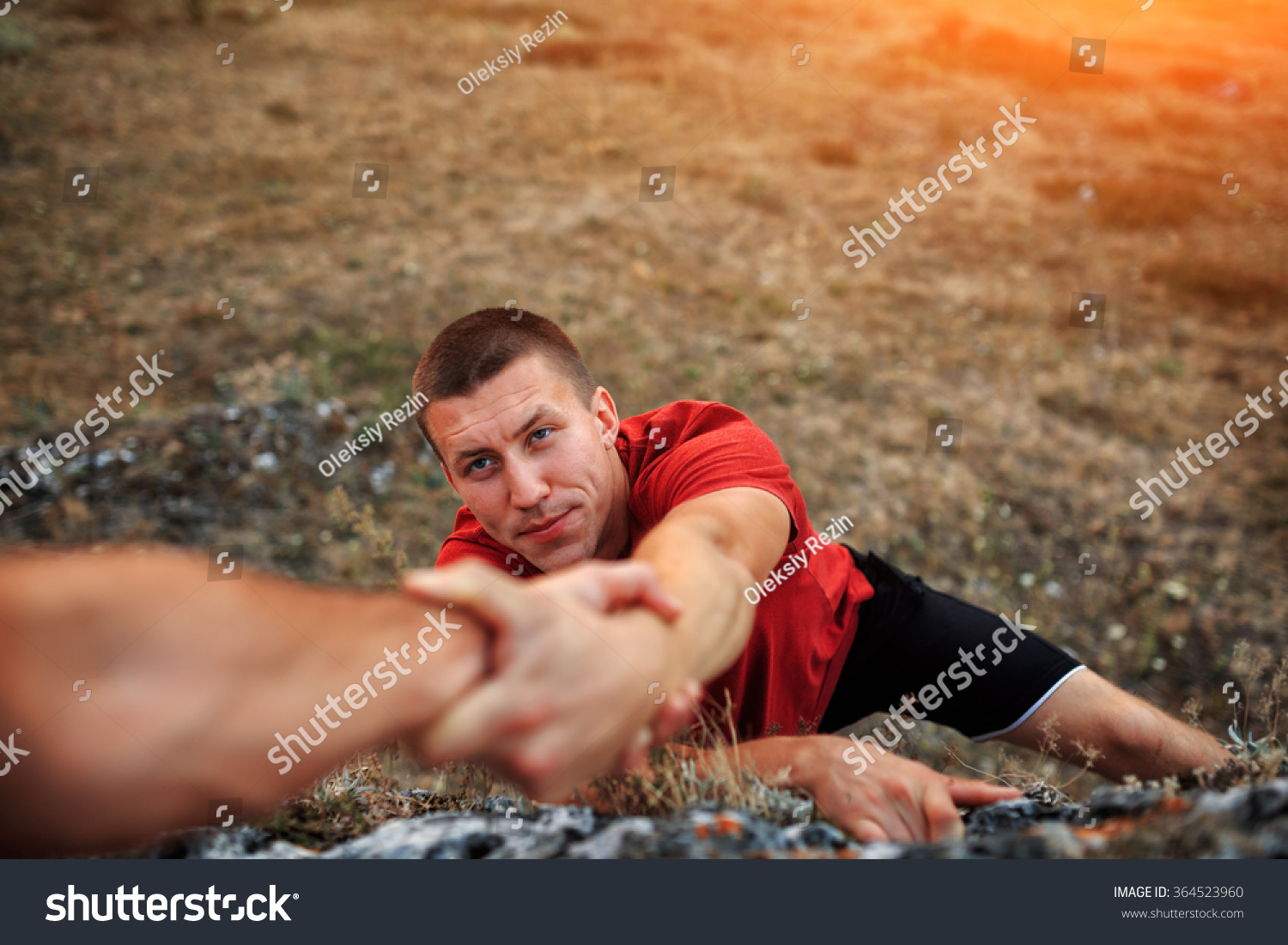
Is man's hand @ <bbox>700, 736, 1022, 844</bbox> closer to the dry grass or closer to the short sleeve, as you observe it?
the dry grass

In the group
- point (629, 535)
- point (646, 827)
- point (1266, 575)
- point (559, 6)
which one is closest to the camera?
point (646, 827)

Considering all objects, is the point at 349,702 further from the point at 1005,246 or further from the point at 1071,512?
the point at 1005,246

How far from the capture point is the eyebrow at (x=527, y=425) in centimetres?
239

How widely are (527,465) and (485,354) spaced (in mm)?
417

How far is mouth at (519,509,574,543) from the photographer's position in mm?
2387

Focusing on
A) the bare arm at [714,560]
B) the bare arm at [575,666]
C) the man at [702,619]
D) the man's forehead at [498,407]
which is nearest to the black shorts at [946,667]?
the man at [702,619]

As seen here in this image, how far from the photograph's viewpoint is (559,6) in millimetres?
18188

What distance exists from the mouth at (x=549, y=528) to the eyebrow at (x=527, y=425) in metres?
0.28

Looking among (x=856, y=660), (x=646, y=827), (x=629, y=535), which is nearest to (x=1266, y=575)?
(x=856, y=660)

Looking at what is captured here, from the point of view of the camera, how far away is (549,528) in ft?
7.86

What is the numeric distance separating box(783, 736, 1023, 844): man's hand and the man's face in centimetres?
96

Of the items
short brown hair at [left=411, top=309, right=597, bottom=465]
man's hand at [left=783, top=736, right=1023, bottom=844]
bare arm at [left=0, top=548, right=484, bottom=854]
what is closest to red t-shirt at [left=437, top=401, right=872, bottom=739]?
short brown hair at [left=411, top=309, right=597, bottom=465]

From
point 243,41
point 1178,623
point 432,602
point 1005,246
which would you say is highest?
point 243,41

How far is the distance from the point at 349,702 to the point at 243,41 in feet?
60.3
